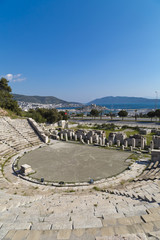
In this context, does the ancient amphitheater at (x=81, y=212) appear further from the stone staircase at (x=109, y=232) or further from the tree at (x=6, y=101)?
the tree at (x=6, y=101)

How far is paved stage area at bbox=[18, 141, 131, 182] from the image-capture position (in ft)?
46.4

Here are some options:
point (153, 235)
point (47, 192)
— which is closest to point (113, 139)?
point (47, 192)

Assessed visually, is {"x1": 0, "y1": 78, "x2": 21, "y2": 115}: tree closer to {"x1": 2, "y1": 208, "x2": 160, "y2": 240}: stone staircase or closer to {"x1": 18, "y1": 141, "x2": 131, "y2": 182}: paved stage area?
{"x1": 18, "y1": 141, "x2": 131, "y2": 182}: paved stage area

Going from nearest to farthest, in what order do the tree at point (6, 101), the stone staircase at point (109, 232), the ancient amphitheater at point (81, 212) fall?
the stone staircase at point (109, 232) < the ancient amphitheater at point (81, 212) < the tree at point (6, 101)

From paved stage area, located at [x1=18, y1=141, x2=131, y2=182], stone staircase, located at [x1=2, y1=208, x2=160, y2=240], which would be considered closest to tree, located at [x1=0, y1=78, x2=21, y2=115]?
paved stage area, located at [x1=18, y1=141, x2=131, y2=182]

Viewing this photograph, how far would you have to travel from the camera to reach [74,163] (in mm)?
17047

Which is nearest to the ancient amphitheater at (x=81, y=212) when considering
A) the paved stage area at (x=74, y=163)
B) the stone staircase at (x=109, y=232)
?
the stone staircase at (x=109, y=232)

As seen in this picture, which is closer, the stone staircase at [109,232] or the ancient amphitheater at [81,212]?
the stone staircase at [109,232]

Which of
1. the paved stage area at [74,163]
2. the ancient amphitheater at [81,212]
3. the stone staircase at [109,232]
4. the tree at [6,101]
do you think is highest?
the tree at [6,101]

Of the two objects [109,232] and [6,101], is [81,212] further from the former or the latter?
[6,101]

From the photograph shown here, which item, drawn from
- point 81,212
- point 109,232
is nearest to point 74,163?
point 81,212

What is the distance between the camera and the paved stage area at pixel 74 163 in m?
14.1

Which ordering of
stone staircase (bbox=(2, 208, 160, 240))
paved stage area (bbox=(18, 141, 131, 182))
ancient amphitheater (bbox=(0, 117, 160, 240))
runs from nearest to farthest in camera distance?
stone staircase (bbox=(2, 208, 160, 240)) < ancient amphitheater (bbox=(0, 117, 160, 240)) < paved stage area (bbox=(18, 141, 131, 182))

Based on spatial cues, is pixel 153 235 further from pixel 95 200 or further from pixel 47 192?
pixel 47 192
